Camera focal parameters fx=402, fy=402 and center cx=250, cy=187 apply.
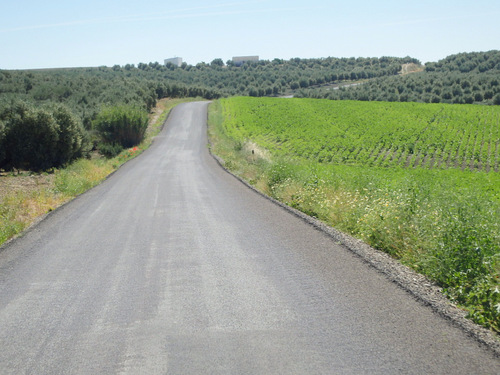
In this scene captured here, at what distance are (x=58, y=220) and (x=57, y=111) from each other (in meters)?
14.6

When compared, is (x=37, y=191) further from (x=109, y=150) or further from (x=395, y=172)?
(x=395, y=172)

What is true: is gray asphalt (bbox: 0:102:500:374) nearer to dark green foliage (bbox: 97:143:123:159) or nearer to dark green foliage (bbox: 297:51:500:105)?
dark green foliage (bbox: 97:143:123:159)

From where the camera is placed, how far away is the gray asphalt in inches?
172

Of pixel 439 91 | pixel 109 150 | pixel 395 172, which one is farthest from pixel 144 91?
pixel 439 91

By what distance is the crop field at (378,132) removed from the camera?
33.8 m

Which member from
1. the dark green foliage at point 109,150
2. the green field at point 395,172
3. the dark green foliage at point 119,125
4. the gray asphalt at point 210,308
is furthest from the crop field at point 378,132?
the gray asphalt at point 210,308

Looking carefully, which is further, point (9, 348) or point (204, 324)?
point (204, 324)

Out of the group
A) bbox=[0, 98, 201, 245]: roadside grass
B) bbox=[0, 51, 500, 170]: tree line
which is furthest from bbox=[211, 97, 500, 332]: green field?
bbox=[0, 51, 500, 170]: tree line

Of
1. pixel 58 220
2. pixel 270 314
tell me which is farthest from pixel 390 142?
pixel 270 314

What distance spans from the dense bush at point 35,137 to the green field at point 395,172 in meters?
10.1

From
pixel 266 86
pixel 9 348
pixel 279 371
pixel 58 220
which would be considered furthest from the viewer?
pixel 266 86

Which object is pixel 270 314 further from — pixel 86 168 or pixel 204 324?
pixel 86 168

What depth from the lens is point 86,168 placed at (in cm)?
2262

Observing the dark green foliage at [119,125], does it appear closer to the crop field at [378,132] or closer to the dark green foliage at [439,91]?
the crop field at [378,132]
